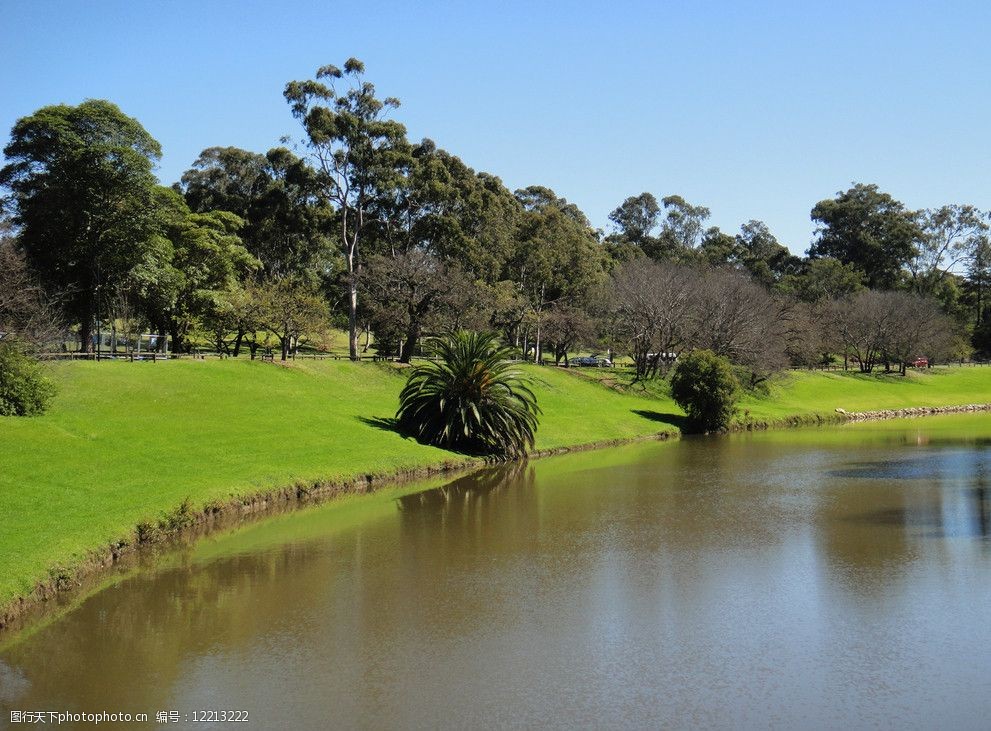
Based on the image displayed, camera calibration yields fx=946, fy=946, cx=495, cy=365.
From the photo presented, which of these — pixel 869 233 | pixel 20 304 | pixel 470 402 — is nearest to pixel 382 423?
pixel 470 402

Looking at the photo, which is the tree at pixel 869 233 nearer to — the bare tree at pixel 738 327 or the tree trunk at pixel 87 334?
the bare tree at pixel 738 327

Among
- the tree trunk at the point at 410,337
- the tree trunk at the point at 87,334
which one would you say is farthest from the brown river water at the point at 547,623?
the tree trunk at the point at 410,337

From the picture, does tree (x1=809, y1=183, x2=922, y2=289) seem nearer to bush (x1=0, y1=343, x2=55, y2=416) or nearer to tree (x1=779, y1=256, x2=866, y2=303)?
tree (x1=779, y1=256, x2=866, y2=303)

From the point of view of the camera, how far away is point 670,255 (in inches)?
5423

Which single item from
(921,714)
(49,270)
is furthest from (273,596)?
(49,270)

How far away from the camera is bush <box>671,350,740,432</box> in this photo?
64312 millimetres

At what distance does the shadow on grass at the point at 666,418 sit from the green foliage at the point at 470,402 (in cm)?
2114

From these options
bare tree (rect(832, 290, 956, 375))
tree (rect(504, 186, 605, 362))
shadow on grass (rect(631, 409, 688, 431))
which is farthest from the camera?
bare tree (rect(832, 290, 956, 375))

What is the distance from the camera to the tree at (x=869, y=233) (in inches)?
5689

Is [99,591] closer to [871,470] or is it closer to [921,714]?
[921,714]

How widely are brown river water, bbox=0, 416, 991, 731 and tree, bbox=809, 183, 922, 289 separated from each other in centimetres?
12080

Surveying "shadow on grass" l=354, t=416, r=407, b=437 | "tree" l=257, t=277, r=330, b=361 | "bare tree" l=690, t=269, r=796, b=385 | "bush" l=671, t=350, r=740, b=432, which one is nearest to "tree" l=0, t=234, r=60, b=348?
"shadow on grass" l=354, t=416, r=407, b=437

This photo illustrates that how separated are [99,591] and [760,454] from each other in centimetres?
3772

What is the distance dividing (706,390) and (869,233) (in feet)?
336
